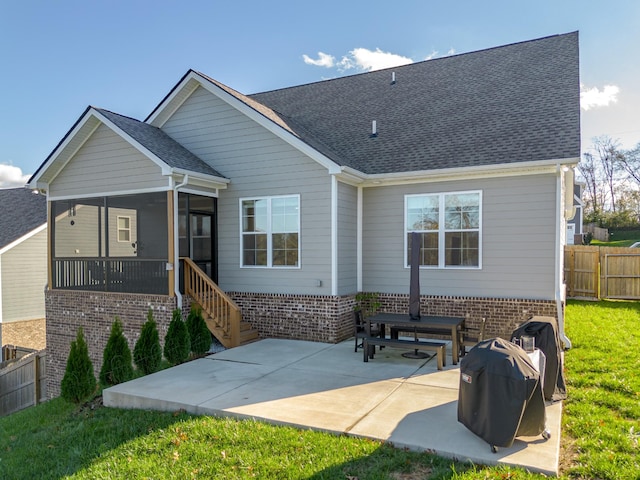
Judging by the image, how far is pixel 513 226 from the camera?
8.89 m

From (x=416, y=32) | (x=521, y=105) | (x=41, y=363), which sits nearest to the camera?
(x=521, y=105)

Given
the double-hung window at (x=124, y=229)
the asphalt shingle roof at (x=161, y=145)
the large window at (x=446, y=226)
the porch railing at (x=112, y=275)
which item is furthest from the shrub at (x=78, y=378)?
the double-hung window at (x=124, y=229)

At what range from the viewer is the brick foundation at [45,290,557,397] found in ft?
29.6

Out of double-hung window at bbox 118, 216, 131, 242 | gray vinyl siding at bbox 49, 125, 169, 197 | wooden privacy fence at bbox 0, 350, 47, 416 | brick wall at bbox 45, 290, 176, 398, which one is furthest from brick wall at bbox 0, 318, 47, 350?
gray vinyl siding at bbox 49, 125, 169, 197

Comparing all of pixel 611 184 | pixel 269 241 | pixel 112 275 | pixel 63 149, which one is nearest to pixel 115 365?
pixel 112 275

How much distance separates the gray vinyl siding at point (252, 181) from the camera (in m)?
9.64

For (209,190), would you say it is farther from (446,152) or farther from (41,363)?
(41,363)

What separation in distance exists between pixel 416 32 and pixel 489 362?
1379 centimetres

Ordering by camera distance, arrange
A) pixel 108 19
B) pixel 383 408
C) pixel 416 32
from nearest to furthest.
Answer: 1. pixel 383 408
2. pixel 108 19
3. pixel 416 32

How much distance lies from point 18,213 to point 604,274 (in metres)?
24.1

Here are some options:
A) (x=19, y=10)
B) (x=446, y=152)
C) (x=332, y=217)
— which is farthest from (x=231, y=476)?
(x=19, y=10)

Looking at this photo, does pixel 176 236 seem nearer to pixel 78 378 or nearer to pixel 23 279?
pixel 78 378

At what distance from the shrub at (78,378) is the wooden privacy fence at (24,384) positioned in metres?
5.72

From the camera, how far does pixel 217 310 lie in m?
9.69
